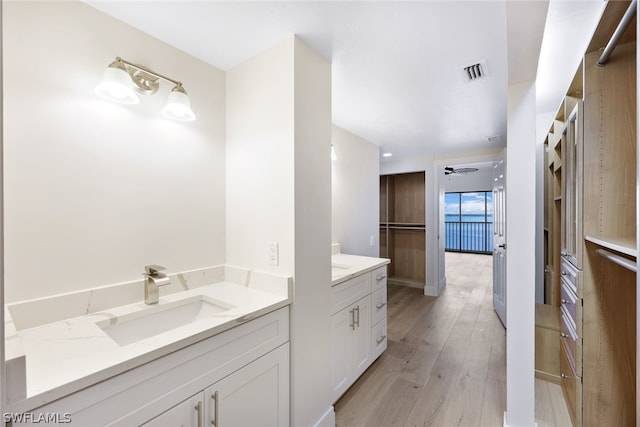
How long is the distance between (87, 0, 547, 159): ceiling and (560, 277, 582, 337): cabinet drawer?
1.30 m

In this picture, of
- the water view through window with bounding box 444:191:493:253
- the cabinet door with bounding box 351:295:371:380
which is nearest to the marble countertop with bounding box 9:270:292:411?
the cabinet door with bounding box 351:295:371:380

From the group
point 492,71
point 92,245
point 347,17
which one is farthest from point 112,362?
point 492,71

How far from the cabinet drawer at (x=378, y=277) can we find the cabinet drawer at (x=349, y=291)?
9 cm

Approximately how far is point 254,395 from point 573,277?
193 centimetres

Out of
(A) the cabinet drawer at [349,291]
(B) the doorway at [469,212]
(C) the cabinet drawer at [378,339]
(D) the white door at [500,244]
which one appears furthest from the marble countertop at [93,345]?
(B) the doorway at [469,212]

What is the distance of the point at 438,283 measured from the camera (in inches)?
179

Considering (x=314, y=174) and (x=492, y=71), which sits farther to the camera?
(x=492, y=71)

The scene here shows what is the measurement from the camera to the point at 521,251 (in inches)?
63.7

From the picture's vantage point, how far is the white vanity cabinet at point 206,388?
0.86 meters

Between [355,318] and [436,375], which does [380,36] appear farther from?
[436,375]

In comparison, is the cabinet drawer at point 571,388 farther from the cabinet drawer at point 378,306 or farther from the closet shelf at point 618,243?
the cabinet drawer at point 378,306

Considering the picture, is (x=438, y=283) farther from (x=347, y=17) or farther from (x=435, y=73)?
(x=347, y=17)

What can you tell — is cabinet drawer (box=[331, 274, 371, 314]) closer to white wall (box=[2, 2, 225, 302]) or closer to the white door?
white wall (box=[2, 2, 225, 302])

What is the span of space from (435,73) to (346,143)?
1.42m
